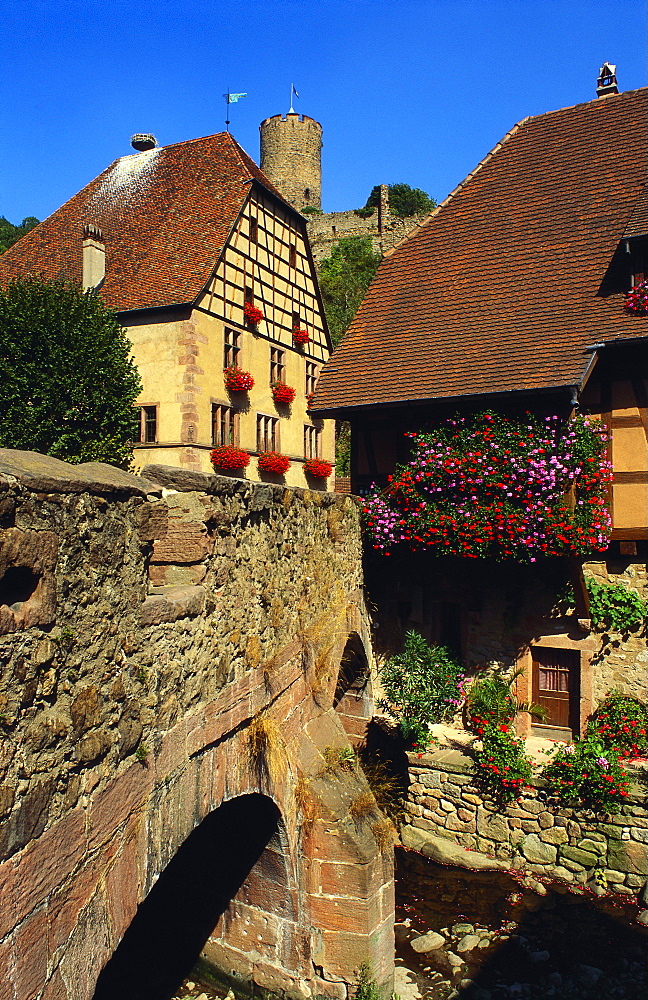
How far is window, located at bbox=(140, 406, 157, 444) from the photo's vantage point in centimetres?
1602

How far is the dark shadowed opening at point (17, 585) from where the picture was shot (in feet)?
9.20

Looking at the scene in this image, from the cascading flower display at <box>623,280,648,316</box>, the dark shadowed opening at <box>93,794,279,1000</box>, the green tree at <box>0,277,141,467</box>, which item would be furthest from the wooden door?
the green tree at <box>0,277,141,467</box>

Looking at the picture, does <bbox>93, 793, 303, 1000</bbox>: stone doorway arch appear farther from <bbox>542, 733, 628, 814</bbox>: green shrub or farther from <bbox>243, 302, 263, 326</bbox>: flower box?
<bbox>243, 302, 263, 326</bbox>: flower box

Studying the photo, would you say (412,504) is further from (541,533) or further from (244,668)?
(244,668)

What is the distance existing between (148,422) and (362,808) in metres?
11.2

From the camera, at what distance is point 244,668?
205 inches

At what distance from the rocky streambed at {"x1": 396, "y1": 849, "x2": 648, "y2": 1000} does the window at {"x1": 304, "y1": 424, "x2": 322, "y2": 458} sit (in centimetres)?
1286

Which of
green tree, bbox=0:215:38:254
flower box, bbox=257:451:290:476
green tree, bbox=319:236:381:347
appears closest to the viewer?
flower box, bbox=257:451:290:476

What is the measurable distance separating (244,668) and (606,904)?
6.15 metres

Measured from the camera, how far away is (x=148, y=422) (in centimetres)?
1612

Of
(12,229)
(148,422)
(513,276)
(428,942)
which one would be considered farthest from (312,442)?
(12,229)

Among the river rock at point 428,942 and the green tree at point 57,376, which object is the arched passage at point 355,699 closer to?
the river rock at point 428,942

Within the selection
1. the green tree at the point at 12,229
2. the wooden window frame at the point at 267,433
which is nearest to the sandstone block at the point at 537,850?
the wooden window frame at the point at 267,433

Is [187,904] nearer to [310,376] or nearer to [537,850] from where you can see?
[537,850]
